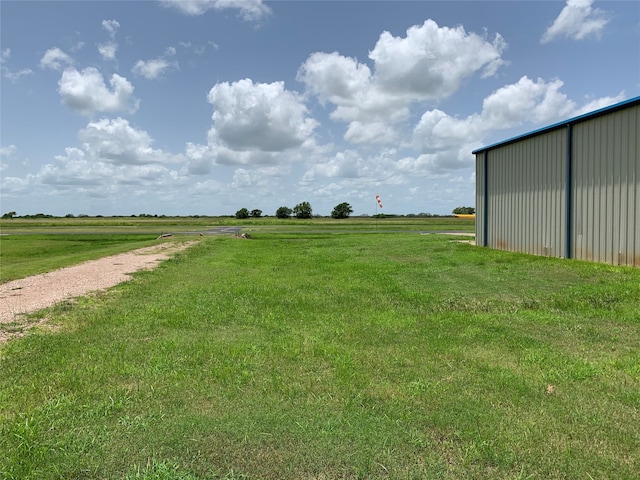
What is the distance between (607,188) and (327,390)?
48.0 feet

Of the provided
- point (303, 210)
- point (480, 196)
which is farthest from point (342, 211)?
point (480, 196)

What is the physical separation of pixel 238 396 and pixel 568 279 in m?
11.0

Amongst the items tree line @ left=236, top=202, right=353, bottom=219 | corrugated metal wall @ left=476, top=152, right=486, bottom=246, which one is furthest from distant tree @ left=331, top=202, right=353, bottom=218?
corrugated metal wall @ left=476, top=152, right=486, bottom=246

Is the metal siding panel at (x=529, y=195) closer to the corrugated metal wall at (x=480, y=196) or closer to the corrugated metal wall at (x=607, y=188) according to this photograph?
the corrugated metal wall at (x=480, y=196)

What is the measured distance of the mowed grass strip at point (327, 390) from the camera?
3.21 meters

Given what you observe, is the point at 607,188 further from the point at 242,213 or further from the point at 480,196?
the point at 242,213

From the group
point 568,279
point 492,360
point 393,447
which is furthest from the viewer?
point 568,279

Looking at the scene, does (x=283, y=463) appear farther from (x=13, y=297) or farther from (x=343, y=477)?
(x=13, y=297)

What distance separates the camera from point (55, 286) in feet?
37.9

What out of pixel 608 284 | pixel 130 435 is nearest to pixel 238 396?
pixel 130 435

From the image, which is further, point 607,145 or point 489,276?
point 607,145

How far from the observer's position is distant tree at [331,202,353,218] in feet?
434

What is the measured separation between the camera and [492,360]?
5453 mm

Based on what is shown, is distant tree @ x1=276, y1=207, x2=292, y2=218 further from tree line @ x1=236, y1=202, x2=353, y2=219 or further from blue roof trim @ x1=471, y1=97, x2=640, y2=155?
blue roof trim @ x1=471, y1=97, x2=640, y2=155
